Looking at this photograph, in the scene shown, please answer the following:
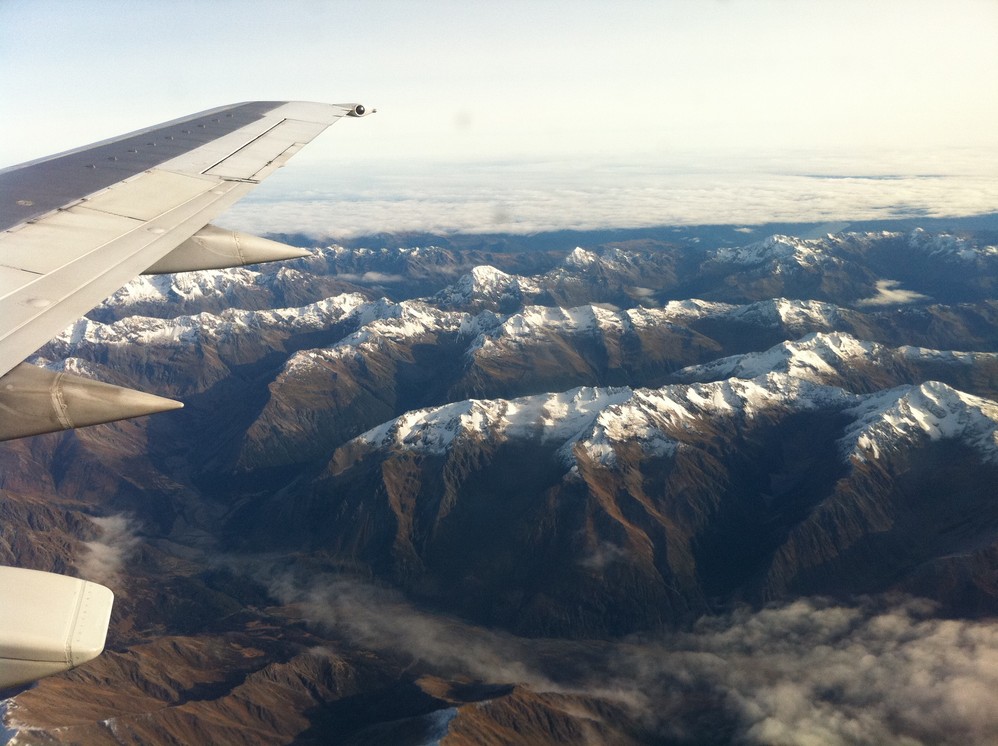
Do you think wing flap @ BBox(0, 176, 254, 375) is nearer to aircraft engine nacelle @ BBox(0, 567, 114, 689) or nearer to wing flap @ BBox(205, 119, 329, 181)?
aircraft engine nacelle @ BBox(0, 567, 114, 689)

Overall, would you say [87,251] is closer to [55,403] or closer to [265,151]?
[55,403]

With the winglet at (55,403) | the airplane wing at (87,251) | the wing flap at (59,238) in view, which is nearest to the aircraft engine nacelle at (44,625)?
the airplane wing at (87,251)

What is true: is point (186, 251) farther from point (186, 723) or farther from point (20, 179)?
point (186, 723)

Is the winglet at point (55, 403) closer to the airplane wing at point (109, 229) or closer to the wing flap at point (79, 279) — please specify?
A: the airplane wing at point (109, 229)

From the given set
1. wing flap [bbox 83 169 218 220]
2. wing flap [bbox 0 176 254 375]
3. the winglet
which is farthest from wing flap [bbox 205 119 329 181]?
the winglet

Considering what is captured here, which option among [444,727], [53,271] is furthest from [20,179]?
[444,727]
